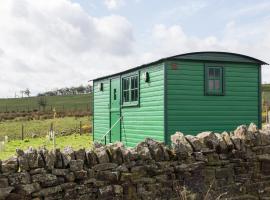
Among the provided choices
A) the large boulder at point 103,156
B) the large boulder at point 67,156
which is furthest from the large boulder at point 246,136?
the large boulder at point 67,156

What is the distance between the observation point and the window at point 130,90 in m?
13.5

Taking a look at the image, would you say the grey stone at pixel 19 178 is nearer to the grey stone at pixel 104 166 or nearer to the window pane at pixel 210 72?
the grey stone at pixel 104 166

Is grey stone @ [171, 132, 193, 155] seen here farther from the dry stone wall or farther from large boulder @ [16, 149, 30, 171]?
large boulder @ [16, 149, 30, 171]

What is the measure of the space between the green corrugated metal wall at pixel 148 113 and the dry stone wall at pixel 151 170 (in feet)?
16.5

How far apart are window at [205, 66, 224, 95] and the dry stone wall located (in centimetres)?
541

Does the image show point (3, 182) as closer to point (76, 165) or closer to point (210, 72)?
point (76, 165)

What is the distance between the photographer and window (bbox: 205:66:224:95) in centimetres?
1230

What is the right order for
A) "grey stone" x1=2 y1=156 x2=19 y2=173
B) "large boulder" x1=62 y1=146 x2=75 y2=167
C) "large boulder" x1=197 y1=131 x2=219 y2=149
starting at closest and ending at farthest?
1. "grey stone" x1=2 y1=156 x2=19 y2=173
2. "large boulder" x1=62 y1=146 x2=75 y2=167
3. "large boulder" x1=197 y1=131 x2=219 y2=149

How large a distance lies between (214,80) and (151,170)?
23.9ft

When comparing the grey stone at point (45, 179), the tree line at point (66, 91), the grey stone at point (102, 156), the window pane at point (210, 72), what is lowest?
the grey stone at point (45, 179)

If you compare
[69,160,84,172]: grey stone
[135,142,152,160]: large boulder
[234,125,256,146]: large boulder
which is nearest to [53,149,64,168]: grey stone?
[69,160,84,172]: grey stone

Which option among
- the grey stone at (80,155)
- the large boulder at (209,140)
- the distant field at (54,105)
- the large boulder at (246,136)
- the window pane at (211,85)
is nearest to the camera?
the grey stone at (80,155)

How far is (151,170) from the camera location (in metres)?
5.84

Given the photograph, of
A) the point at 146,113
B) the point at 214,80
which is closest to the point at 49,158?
the point at 146,113
